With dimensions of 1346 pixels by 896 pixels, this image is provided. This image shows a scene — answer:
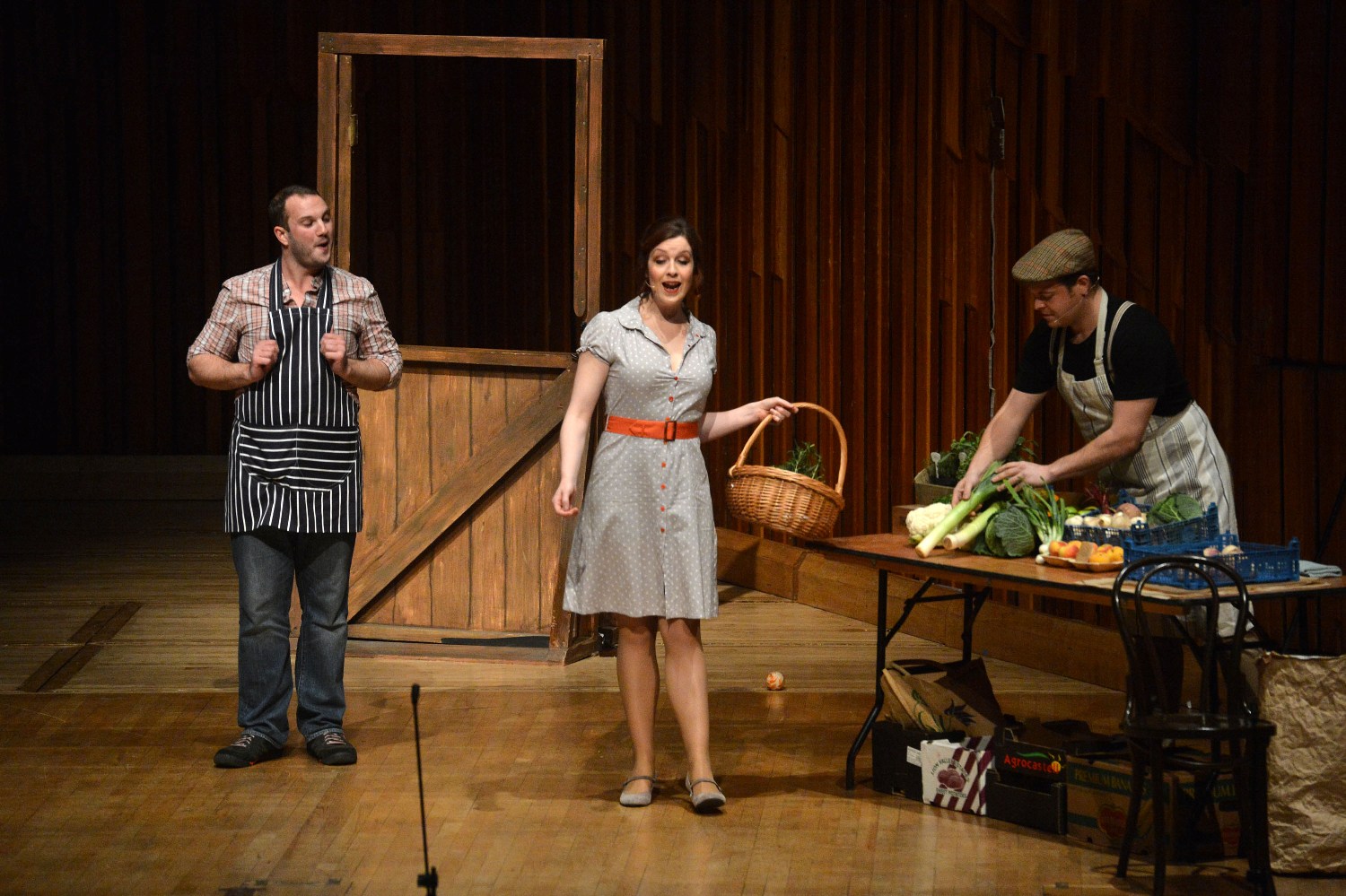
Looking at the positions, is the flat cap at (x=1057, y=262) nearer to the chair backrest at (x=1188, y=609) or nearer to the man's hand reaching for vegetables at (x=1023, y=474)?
the man's hand reaching for vegetables at (x=1023, y=474)

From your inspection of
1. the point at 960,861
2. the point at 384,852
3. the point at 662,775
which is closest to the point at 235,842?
the point at 384,852

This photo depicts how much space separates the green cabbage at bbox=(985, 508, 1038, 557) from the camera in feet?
14.0

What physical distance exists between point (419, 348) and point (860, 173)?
2328mm

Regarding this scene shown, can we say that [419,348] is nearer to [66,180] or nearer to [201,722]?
[201,722]

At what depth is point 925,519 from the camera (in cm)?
445

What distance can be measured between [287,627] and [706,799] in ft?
4.63

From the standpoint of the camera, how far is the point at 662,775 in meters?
4.79

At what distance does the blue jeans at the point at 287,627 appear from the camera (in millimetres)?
4809

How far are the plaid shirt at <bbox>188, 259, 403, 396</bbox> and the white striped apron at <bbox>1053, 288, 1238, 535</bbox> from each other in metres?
2.03

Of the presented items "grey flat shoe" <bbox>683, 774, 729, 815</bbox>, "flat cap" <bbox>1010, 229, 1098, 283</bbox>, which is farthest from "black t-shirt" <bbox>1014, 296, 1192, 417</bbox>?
"grey flat shoe" <bbox>683, 774, 729, 815</bbox>

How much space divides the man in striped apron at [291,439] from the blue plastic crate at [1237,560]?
87.4 inches

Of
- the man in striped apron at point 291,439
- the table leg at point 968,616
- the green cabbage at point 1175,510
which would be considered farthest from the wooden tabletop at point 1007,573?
the man in striped apron at point 291,439

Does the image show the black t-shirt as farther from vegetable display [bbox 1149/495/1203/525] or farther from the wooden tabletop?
the wooden tabletop

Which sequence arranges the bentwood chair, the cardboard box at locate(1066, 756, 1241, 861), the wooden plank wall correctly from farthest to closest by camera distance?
1. the wooden plank wall
2. the cardboard box at locate(1066, 756, 1241, 861)
3. the bentwood chair
